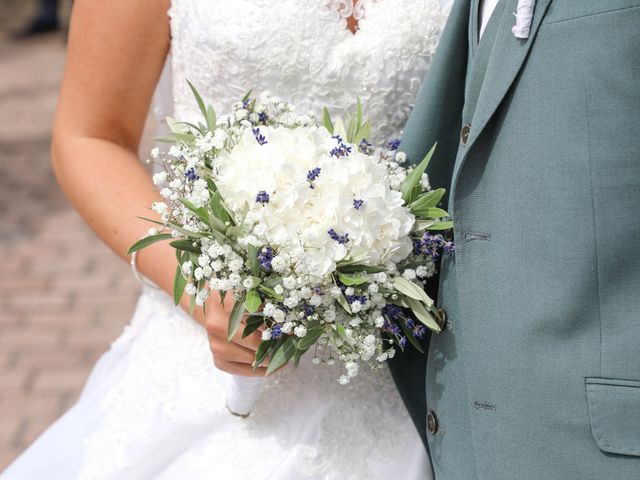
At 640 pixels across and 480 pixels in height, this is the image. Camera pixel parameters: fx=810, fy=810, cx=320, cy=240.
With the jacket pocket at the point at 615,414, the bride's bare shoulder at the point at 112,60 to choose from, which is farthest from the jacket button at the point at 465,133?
the bride's bare shoulder at the point at 112,60

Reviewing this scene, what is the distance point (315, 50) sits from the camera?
5.85 ft

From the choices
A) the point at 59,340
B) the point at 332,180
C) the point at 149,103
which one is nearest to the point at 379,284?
the point at 332,180

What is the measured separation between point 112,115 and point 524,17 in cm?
103

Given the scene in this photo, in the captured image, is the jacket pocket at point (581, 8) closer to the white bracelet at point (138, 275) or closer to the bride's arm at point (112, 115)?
the bride's arm at point (112, 115)

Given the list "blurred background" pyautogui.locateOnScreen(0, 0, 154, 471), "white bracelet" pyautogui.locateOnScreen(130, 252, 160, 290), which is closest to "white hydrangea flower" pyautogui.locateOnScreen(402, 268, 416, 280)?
"white bracelet" pyautogui.locateOnScreen(130, 252, 160, 290)

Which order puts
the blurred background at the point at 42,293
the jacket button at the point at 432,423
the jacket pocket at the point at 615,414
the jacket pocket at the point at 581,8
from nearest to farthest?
1. the jacket pocket at the point at 581,8
2. the jacket pocket at the point at 615,414
3. the jacket button at the point at 432,423
4. the blurred background at the point at 42,293

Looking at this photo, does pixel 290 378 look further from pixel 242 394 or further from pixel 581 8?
pixel 581 8

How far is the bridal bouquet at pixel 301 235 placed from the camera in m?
1.36

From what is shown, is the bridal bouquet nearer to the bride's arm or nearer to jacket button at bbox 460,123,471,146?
jacket button at bbox 460,123,471,146

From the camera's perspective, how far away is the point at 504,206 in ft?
4.72

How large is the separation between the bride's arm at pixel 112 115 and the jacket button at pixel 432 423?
21.6 inches

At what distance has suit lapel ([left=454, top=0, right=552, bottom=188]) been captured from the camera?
1.36m

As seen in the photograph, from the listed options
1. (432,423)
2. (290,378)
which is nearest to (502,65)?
(432,423)

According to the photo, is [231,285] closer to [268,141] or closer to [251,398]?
[268,141]
